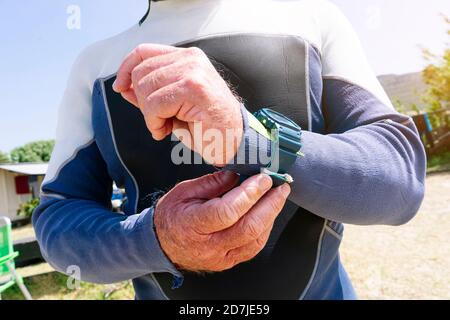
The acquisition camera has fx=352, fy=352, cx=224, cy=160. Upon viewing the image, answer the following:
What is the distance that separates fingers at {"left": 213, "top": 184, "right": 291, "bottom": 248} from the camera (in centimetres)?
25

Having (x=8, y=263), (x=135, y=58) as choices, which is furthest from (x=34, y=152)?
(x=135, y=58)

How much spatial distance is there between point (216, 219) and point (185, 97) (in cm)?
8

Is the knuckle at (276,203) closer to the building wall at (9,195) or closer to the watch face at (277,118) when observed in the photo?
the watch face at (277,118)

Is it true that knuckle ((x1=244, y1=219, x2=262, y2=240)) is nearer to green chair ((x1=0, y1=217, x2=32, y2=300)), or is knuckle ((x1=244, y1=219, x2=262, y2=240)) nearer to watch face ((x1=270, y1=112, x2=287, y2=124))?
watch face ((x1=270, y1=112, x2=287, y2=124))

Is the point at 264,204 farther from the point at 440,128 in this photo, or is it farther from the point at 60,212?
the point at 440,128

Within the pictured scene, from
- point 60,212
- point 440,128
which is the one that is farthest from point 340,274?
point 440,128

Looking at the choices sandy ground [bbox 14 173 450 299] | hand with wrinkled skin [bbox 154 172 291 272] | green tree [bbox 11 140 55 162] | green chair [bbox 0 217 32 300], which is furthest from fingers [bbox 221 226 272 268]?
green tree [bbox 11 140 55 162]

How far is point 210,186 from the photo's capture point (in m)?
0.28

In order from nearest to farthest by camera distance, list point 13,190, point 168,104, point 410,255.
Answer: point 168,104
point 410,255
point 13,190

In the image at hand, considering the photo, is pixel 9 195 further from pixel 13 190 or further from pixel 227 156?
pixel 227 156

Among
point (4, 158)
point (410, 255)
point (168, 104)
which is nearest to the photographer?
point (168, 104)

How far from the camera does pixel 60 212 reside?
0.36m

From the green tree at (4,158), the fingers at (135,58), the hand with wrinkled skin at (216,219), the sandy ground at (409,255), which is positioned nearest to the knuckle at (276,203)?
the hand with wrinkled skin at (216,219)

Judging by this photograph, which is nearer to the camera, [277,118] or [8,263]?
[277,118]
